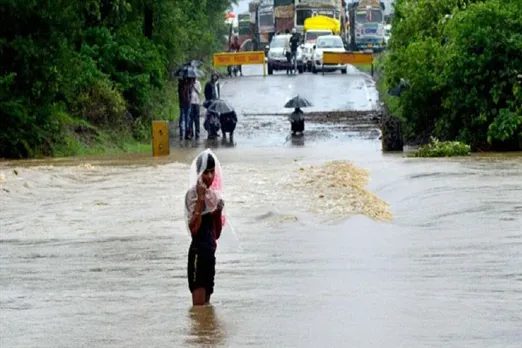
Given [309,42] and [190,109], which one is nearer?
[190,109]

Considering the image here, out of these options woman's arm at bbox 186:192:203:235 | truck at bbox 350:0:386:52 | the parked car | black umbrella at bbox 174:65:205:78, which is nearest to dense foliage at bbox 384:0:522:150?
black umbrella at bbox 174:65:205:78

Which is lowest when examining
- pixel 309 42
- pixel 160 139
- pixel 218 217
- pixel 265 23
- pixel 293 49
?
pixel 160 139

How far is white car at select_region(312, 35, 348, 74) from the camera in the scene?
6425 centimetres

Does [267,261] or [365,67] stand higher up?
[267,261]

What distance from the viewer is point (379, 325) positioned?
11719 mm

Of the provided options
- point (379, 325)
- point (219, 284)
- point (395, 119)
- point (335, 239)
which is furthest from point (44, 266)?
point (395, 119)

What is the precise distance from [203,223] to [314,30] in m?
64.3

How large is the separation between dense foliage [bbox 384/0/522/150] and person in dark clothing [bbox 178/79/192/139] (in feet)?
20.8

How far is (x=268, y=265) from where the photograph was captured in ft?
51.9

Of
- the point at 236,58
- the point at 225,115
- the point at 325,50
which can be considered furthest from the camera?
the point at 325,50

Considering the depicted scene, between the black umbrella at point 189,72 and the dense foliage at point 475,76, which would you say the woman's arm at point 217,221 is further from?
the black umbrella at point 189,72

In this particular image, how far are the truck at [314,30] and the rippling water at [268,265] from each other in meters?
39.6

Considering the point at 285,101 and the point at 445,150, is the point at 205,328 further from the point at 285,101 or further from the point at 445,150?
the point at 285,101

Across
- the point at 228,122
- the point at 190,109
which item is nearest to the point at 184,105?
the point at 190,109
